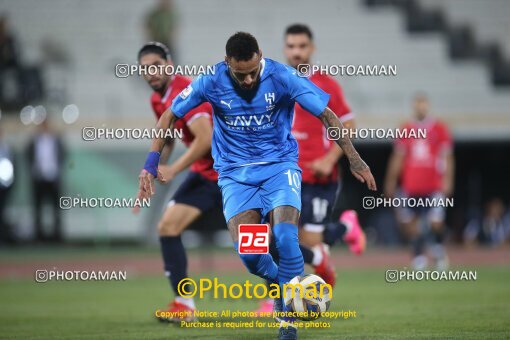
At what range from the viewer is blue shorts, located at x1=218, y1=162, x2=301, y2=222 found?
24.9 ft

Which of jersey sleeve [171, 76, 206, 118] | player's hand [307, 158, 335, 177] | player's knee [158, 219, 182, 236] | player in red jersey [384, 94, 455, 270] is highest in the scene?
jersey sleeve [171, 76, 206, 118]

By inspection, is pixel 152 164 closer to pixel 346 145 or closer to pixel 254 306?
pixel 346 145

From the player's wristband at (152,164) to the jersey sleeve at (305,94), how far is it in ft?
4.09

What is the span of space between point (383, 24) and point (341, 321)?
16168mm

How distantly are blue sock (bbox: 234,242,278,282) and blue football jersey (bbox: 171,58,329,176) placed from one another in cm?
77

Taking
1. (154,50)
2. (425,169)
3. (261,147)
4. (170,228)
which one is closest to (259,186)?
(261,147)

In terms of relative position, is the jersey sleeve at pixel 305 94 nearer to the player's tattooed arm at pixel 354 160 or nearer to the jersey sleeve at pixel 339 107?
the player's tattooed arm at pixel 354 160

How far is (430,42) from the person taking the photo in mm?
24031

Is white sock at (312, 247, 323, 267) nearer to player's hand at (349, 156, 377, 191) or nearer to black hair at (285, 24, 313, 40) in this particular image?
black hair at (285, 24, 313, 40)

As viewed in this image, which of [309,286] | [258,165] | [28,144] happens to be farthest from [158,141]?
[28,144]

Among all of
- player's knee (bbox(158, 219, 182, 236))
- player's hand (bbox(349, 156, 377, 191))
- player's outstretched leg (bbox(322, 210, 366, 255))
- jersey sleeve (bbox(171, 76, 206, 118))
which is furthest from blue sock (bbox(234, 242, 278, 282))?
player's outstretched leg (bbox(322, 210, 366, 255))

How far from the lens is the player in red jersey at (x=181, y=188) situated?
9.22m

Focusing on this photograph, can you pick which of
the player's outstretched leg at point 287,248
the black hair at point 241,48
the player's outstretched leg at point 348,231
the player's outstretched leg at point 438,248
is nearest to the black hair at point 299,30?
the player's outstretched leg at point 348,231

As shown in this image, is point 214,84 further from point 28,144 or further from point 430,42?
point 430,42
